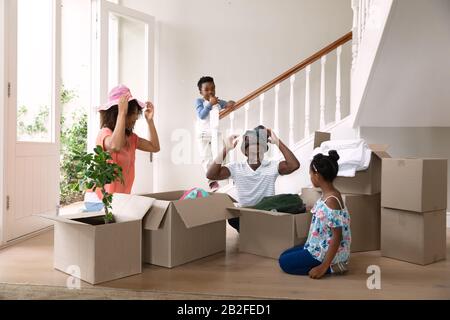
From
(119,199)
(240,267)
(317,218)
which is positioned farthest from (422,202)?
(119,199)

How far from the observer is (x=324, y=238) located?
198 centimetres

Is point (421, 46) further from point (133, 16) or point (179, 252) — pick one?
point (133, 16)

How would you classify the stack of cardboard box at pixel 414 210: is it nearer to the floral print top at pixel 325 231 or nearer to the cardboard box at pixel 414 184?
the cardboard box at pixel 414 184

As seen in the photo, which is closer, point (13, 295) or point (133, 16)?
point (13, 295)

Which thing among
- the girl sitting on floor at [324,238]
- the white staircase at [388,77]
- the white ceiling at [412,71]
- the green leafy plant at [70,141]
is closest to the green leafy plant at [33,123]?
the white staircase at [388,77]

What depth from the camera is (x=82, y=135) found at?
5594 mm

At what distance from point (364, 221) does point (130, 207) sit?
4.83 feet

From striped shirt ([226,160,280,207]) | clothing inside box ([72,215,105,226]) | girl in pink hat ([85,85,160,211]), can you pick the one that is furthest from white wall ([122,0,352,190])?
clothing inside box ([72,215,105,226])

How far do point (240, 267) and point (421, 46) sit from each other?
1623 mm

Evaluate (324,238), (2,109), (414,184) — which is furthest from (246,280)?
(2,109)

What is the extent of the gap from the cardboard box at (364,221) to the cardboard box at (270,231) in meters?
0.40

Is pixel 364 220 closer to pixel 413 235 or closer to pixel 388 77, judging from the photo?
pixel 413 235

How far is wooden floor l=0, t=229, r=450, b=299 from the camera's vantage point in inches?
68.7

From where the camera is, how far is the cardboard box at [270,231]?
7.37 feet
